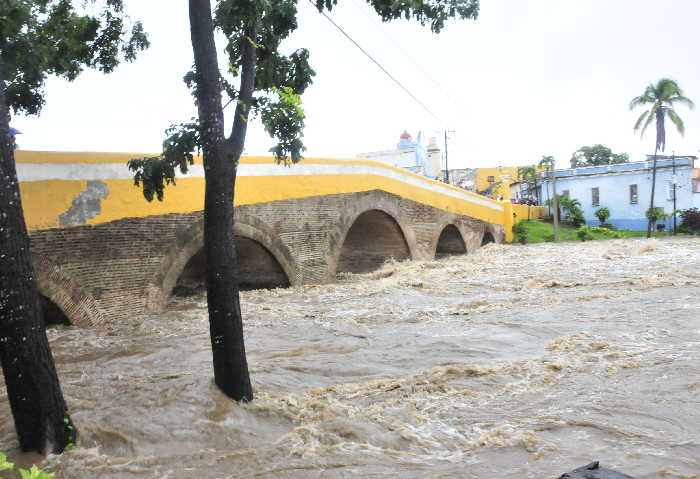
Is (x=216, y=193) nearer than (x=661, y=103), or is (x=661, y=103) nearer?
(x=216, y=193)

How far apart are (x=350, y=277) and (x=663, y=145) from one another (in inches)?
796

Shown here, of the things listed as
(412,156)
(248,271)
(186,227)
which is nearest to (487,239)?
(412,156)

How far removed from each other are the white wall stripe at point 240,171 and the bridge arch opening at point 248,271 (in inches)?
54.2

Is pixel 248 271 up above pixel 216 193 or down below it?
below

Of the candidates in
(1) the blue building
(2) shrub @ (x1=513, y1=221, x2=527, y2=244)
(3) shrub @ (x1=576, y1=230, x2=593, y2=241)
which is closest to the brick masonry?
(2) shrub @ (x1=513, y1=221, x2=527, y2=244)

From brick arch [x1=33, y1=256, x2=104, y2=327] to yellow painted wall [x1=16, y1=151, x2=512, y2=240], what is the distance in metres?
0.55

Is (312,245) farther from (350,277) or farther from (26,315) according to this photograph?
(26,315)

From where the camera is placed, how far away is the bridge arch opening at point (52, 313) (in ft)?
24.2

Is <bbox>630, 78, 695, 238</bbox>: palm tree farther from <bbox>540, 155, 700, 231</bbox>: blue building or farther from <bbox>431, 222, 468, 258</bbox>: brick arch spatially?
<bbox>431, 222, 468, 258</bbox>: brick arch

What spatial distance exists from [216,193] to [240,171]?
19.6 ft

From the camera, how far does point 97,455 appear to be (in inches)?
144

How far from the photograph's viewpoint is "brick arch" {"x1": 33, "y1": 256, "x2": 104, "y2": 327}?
7.19m

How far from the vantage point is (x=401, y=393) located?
488 cm

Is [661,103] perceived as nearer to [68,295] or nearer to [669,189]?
[669,189]
